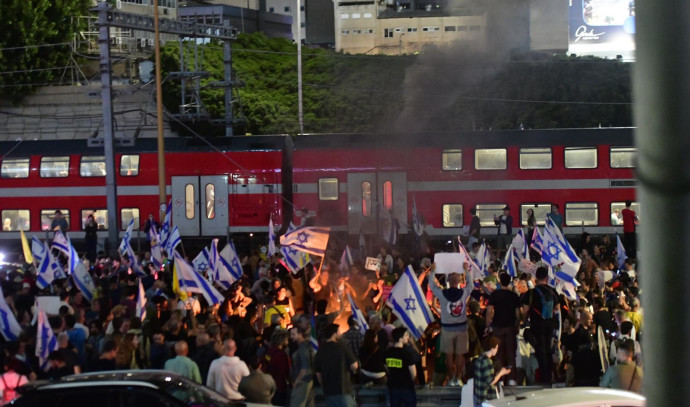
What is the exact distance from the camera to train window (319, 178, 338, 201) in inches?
1171

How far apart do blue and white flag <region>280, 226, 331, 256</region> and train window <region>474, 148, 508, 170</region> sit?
1361 centimetres

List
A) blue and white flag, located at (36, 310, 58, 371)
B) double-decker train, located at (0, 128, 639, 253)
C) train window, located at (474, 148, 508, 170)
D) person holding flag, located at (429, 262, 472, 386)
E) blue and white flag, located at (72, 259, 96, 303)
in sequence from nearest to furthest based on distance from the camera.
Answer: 1. blue and white flag, located at (36, 310, 58, 371)
2. person holding flag, located at (429, 262, 472, 386)
3. blue and white flag, located at (72, 259, 96, 303)
4. double-decker train, located at (0, 128, 639, 253)
5. train window, located at (474, 148, 508, 170)

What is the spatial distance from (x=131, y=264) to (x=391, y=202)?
12354mm

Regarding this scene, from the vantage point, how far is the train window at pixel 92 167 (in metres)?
30.8

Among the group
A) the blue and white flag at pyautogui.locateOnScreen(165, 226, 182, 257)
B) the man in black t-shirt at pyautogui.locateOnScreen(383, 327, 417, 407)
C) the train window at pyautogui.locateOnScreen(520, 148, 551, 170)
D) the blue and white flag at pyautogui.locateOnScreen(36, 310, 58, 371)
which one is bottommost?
the man in black t-shirt at pyautogui.locateOnScreen(383, 327, 417, 407)

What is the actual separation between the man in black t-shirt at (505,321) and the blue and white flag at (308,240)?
4889 millimetres

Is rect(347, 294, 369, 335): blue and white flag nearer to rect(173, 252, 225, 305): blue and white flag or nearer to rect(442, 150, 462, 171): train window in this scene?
rect(173, 252, 225, 305): blue and white flag

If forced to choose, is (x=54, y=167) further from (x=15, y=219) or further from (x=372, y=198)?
(x=372, y=198)

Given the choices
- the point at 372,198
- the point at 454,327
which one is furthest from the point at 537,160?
the point at 454,327

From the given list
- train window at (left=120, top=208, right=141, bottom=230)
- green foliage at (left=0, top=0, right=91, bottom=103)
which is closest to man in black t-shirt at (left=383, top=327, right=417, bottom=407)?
train window at (left=120, top=208, right=141, bottom=230)

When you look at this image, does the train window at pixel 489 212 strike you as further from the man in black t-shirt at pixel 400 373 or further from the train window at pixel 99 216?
the man in black t-shirt at pixel 400 373

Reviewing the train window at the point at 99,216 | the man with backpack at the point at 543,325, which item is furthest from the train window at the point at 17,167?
the man with backpack at the point at 543,325

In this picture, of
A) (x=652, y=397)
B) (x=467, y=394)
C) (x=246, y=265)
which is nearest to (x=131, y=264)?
(x=246, y=265)

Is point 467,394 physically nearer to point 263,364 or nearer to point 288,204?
point 263,364
